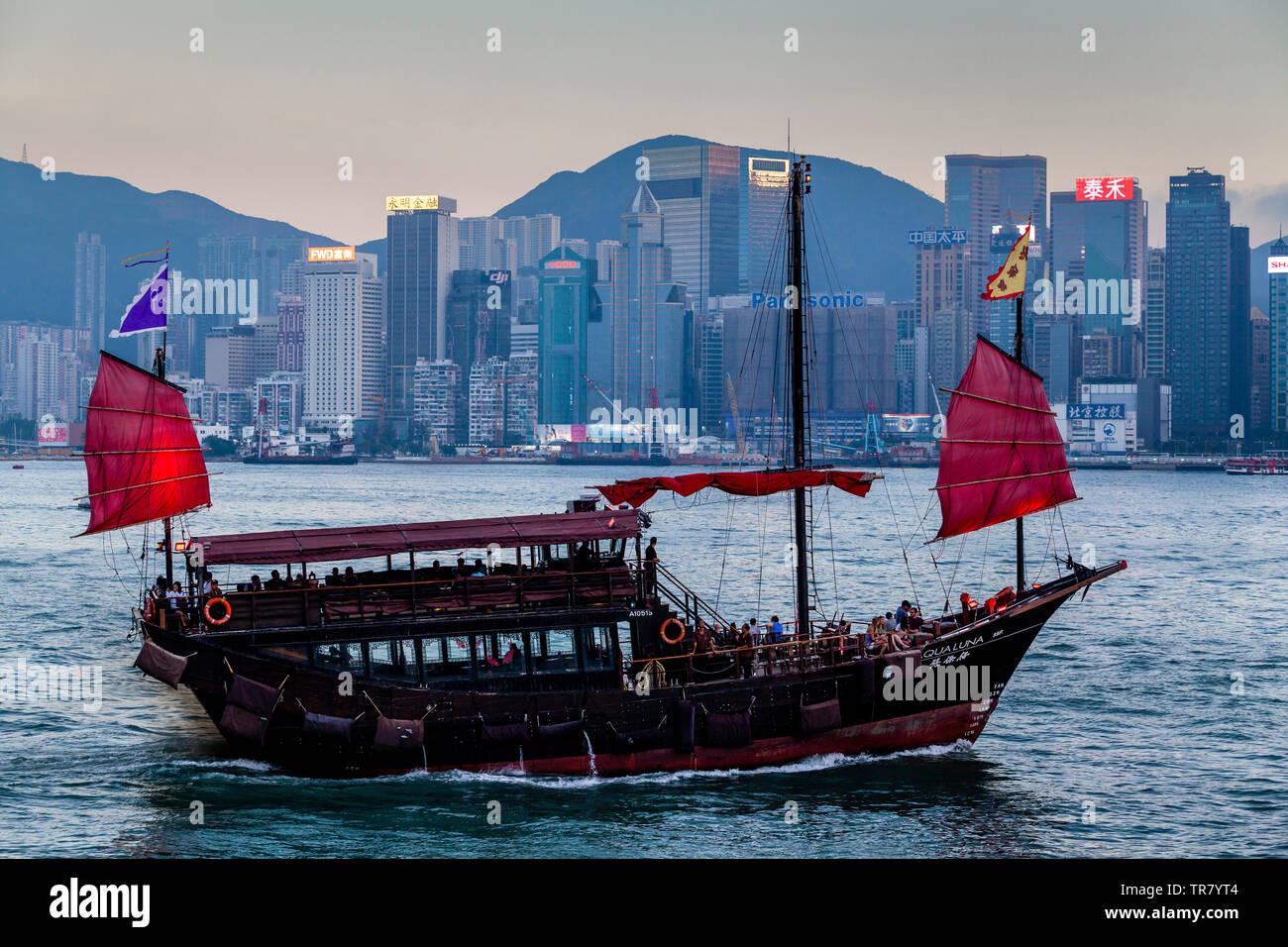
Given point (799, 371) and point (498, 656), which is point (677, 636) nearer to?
point (498, 656)

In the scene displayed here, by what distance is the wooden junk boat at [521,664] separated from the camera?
962 inches

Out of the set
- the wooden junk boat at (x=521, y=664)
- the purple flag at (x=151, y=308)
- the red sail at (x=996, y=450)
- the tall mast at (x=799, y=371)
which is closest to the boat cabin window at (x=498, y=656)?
the wooden junk boat at (x=521, y=664)

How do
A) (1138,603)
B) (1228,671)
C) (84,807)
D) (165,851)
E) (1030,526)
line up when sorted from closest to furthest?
(165,851) → (84,807) → (1228,671) → (1138,603) → (1030,526)

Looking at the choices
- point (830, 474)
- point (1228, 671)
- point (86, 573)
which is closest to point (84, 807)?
point (830, 474)

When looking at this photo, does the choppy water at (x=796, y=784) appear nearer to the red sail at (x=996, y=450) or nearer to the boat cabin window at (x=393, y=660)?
the boat cabin window at (x=393, y=660)

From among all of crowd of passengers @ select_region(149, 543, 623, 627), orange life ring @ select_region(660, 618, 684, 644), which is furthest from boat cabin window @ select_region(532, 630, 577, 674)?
orange life ring @ select_region(660, 618, 684, 644)

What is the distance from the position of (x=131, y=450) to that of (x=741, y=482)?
45.7 feet

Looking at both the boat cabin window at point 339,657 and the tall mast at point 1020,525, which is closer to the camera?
the boat cabin window at point 339,657

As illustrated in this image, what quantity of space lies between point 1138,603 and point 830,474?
33827 mm

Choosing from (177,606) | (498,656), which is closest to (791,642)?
(498,656)

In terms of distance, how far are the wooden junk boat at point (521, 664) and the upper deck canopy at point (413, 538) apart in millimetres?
49

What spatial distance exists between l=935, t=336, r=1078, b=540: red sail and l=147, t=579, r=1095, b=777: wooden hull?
554cm
